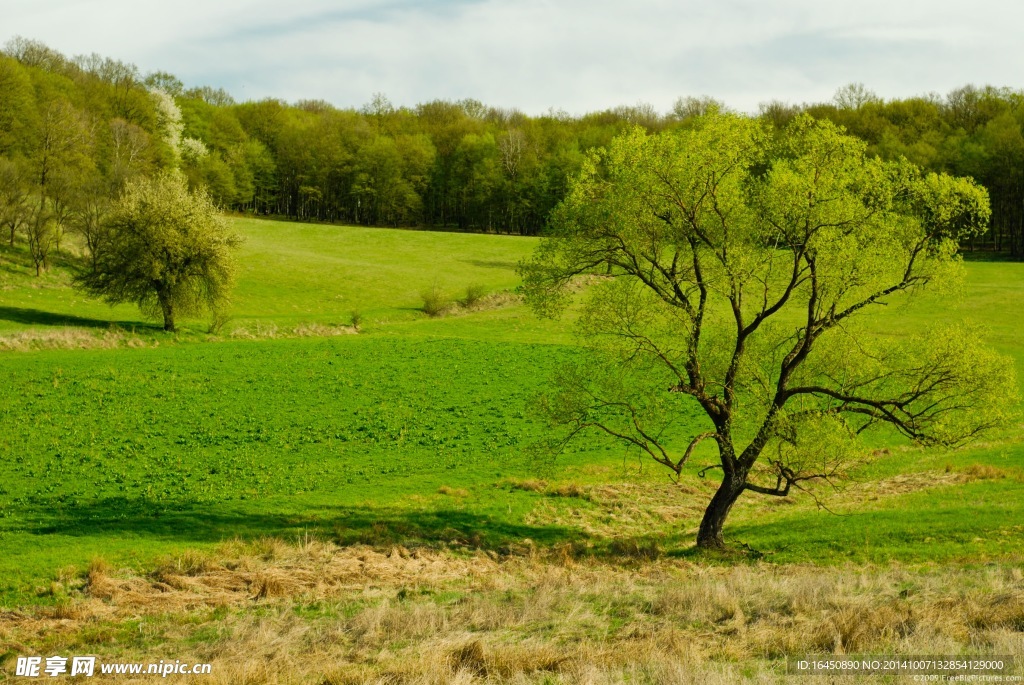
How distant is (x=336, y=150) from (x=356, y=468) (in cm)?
11963

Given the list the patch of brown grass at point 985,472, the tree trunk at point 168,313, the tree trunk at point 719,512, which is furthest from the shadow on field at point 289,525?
the tree trunk at point 168,313

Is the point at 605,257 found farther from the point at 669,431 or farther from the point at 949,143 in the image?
the point at 949,143

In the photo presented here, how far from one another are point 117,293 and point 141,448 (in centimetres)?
3094

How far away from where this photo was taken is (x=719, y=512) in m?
24.1

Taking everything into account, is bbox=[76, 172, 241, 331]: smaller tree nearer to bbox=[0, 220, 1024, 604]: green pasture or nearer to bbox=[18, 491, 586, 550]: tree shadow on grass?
bbox=[0, 220, 1024, 604]: green pasture

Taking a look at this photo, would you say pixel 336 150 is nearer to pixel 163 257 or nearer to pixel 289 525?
pixel 163 257

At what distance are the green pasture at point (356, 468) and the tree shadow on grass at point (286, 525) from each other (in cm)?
9

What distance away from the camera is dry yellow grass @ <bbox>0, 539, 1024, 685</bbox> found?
1147 cm

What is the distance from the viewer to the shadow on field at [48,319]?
55909mm

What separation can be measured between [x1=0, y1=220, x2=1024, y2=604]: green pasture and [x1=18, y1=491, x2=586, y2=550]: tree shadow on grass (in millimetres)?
95

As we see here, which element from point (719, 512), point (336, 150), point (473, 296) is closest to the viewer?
point (719, 512)

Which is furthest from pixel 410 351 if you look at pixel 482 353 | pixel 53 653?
pixel 53 653

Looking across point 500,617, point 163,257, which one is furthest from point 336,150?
point 500,617

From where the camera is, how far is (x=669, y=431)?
3906 centimetres
